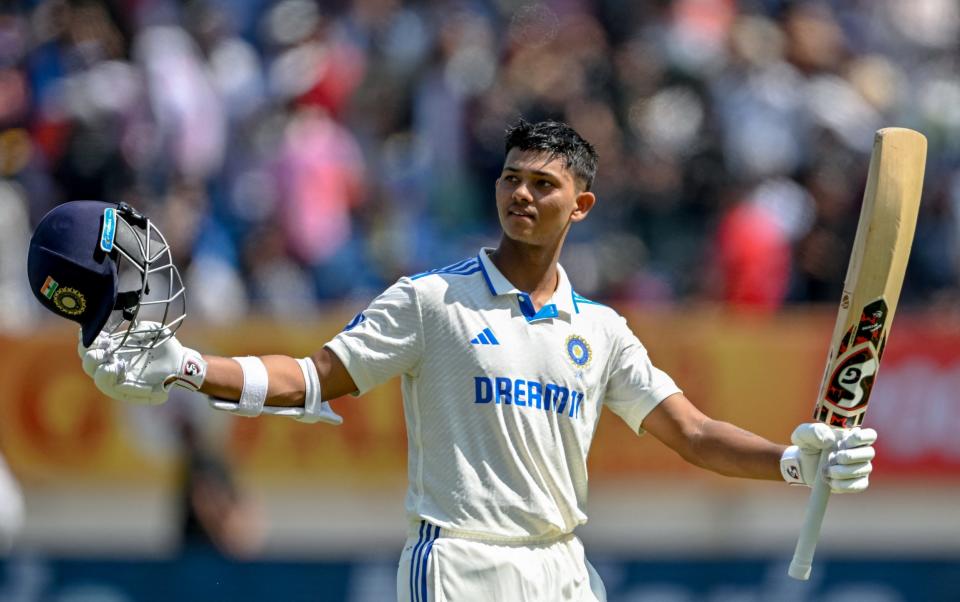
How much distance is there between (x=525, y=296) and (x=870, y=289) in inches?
42.6

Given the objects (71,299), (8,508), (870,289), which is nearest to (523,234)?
(870,289)

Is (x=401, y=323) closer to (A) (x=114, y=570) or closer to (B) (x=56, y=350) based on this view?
(A) (x=114, y=570)

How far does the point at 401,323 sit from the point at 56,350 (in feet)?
18.9

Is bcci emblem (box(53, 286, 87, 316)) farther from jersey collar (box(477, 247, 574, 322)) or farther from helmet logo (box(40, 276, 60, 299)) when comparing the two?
jersey collar (box(477, 247, 574, 322))

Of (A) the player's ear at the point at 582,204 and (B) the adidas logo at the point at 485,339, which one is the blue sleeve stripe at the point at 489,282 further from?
(A) the player's ear at the point at 582,204

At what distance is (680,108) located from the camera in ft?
40.9

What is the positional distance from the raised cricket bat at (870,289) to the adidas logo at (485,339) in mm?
1063

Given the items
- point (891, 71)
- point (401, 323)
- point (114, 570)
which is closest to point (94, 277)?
point (401, 323)

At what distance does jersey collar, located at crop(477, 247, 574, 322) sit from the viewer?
201 inches

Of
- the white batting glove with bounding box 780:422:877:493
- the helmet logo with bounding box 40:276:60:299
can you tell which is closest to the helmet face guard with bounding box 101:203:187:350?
the helmet logo with bounding box 40:276:60:299

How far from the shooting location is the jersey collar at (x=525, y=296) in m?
5.10

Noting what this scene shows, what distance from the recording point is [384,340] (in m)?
4.96

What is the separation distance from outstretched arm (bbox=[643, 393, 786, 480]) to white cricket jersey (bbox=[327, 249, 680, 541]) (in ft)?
1.13

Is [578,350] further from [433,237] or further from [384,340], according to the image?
[433,237]
